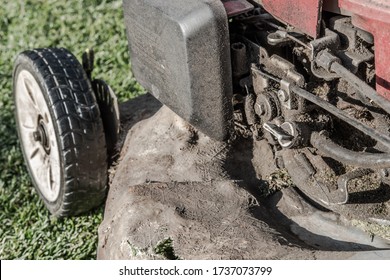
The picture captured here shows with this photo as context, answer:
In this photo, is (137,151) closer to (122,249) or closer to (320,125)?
(122,249)

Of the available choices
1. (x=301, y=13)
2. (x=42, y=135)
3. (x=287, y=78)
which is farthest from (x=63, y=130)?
(x=301, y=13)

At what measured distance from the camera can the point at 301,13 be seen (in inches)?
137

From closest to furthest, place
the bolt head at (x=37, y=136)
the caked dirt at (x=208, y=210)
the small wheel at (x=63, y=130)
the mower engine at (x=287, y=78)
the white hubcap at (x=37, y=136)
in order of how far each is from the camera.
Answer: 1. the mower engine at (x=287, y=78)
2. the caked dirt at (x=208, y=210)
3. the small wheel at (x=63, y=130)
4. the white hubcap at (x=37, y=136)
5. the bolt head at (x=37, y=136)

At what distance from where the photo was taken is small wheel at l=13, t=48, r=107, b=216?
167 inches

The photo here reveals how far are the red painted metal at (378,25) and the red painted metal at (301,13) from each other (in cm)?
12

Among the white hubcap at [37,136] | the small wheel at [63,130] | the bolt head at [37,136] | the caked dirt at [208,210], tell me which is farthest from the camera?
the bolt head at [37,136]

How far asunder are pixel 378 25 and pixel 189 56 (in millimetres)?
803

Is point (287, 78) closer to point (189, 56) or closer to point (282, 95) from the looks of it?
point (282, 95)

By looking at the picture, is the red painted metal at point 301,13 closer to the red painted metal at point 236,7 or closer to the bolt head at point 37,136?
the red painted metal at point 236,7

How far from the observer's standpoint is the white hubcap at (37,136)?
4434mm

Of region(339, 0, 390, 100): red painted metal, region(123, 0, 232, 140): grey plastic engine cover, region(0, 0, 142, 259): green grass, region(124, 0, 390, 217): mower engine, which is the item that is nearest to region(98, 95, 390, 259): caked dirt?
region(124, 0, 390, 217): mower engine

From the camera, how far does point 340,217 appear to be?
3.70 metres

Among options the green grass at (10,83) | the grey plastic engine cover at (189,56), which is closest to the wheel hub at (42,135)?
the green grass at (10,83)

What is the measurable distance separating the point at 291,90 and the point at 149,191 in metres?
0.79
